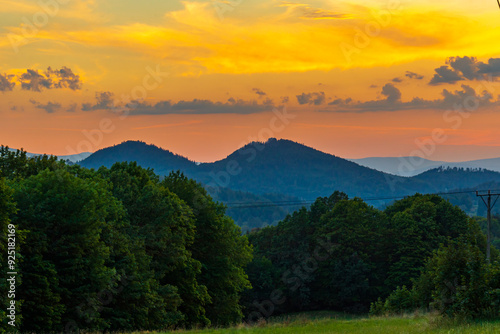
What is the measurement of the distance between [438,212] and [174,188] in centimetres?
4501

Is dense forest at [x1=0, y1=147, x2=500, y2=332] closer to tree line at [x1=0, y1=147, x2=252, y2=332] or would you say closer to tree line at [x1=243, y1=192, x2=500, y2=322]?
tree line at [x1=0, y1=147, x2=252, y2=332]

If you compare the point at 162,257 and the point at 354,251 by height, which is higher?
the point at 162,257

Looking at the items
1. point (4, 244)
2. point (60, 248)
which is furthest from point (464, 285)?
point (60, 248)

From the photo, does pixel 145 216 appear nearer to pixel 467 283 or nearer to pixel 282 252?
pixel 467 283

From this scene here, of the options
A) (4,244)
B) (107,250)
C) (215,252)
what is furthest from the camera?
(215,252)

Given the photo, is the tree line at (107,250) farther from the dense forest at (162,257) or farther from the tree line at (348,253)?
the tree line at (348,253)

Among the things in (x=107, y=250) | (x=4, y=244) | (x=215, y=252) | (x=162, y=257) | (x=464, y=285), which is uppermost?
(x=4, y=244)

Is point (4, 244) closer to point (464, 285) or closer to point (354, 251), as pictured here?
point (464, 285)

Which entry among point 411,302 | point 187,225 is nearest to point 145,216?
point 187,225

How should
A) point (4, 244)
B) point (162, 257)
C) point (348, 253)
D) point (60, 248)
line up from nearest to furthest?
point (4, 244) → point (60, 248) → point (162, 257) → point (348, 253)

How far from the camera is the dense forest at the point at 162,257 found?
99.4 feet

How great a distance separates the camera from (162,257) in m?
48.2

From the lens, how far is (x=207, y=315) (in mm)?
58062

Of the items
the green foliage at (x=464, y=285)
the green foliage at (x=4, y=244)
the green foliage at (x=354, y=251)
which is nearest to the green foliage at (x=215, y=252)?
the green foliage at (x=4, y=244)
